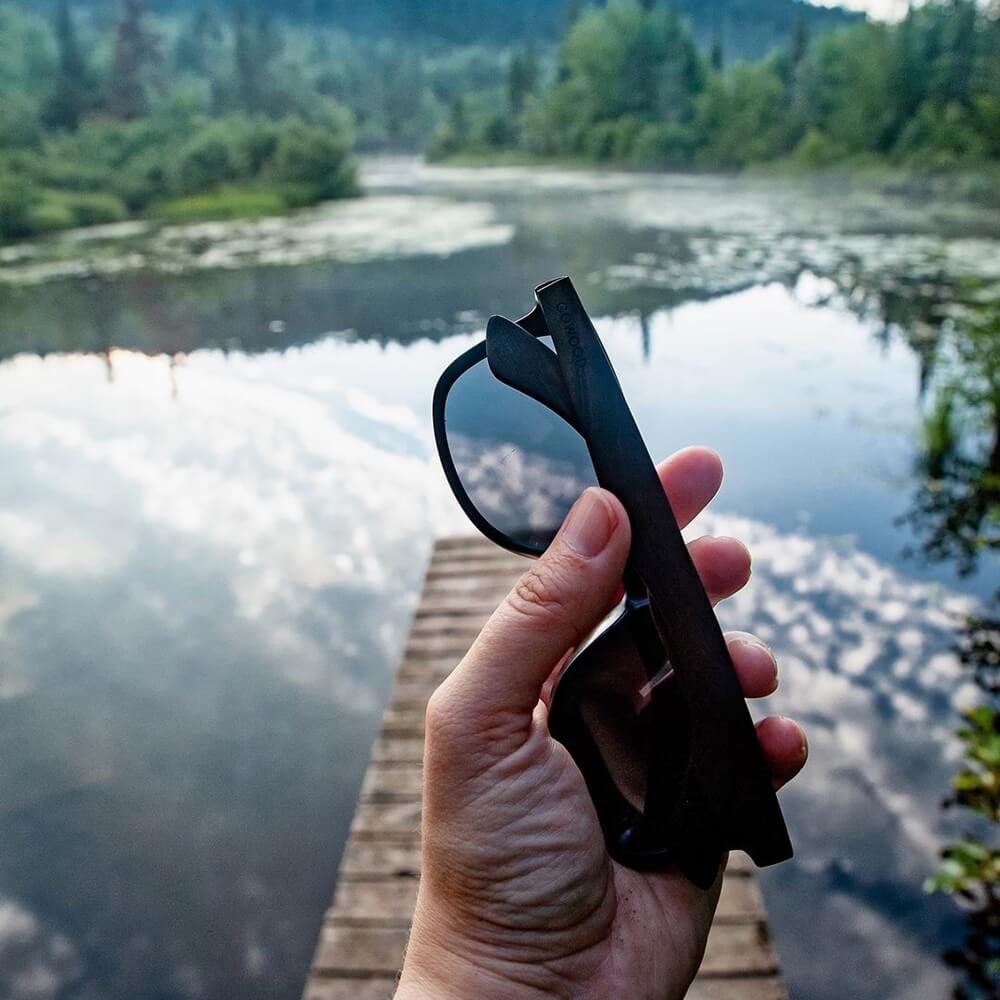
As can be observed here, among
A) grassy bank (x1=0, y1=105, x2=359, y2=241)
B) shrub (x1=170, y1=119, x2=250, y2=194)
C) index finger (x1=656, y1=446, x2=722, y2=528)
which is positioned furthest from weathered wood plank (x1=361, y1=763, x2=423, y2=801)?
shrub (x1=170, y1=119, x2=250, y2=194)

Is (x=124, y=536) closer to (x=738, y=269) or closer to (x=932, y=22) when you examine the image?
(x=738, y=269)

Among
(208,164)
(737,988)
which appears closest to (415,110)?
(208,164)

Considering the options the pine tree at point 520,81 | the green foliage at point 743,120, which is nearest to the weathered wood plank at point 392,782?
the green foliage at point 743,120

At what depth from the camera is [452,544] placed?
12.7ft

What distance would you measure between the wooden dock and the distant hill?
51.3 m

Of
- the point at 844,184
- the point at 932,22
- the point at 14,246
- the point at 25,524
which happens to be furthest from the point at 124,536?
the point at 932,22

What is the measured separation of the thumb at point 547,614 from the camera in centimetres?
83

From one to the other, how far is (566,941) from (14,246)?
14272mm

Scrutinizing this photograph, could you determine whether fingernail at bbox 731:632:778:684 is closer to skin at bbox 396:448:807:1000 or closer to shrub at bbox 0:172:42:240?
skin at bbox 396:448:807:1000

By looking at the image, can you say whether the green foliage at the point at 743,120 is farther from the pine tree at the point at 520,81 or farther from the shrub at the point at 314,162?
the shrub at the point at 314,162

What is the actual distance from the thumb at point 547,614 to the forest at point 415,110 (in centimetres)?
1500

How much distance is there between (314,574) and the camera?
4.14 m

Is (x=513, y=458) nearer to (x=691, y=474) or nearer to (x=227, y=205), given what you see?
(x=691, y=474)

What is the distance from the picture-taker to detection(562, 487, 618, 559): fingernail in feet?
2.71
